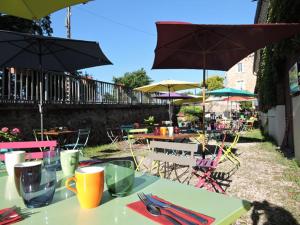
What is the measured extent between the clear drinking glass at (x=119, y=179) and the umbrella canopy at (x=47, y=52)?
153 inches

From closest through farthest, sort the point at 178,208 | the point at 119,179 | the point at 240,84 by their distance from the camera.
→ the point at 178,208 → the point at 119,179 → the point at 240,84

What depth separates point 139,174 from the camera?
5.85 ft

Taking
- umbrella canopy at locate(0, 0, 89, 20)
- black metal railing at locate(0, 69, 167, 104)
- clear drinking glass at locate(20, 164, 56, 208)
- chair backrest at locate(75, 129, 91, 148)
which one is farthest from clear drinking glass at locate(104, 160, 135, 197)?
chair backrest at locate(75, 129, 91, 148)

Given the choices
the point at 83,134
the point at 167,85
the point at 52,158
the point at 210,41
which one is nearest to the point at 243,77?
the point at 167,85

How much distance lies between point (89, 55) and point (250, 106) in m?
31.3

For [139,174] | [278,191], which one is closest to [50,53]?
[139,174]

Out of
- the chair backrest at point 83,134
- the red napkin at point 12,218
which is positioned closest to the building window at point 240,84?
the chair backrest at point 83,134

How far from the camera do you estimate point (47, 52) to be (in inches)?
215

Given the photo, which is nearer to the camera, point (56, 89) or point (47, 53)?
point (47, 53)

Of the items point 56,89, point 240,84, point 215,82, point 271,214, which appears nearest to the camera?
point 271,214

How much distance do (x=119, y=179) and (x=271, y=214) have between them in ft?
9.58

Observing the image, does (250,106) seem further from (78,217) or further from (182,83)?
(78,217)

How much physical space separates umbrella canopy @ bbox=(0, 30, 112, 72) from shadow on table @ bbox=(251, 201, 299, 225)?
3876 mm

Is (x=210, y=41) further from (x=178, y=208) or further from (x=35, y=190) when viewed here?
(x=35, y=190)
